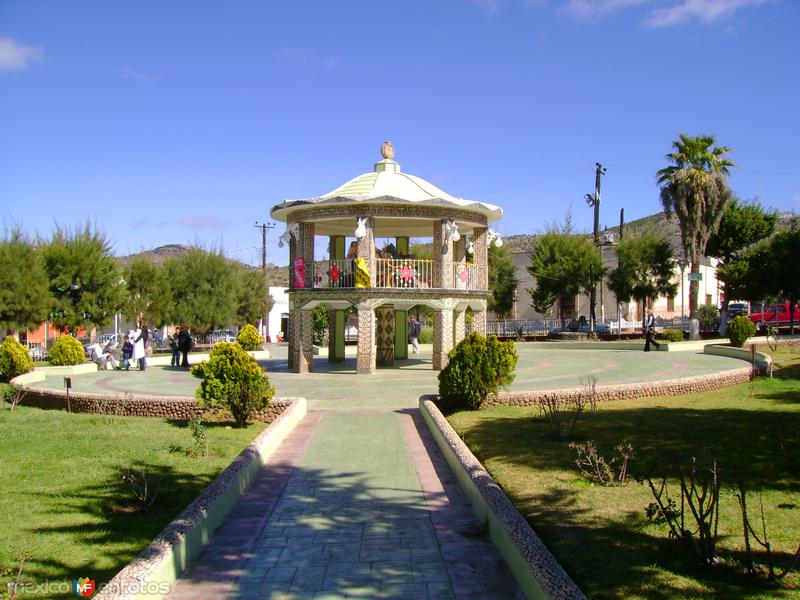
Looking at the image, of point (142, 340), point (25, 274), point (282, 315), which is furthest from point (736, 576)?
point (282, 315)

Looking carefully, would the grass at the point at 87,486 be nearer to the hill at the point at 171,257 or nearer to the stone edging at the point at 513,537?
the stone edging at the point at 513,537

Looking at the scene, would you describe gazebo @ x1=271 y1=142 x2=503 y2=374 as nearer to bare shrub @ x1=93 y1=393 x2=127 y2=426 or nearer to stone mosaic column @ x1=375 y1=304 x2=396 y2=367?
stone mosaic column @ x1=375 y1=304 x2=396 y2=367

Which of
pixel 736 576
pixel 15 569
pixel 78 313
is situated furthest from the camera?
Answer: pixel 78 313

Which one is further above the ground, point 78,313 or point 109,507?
point 78,313

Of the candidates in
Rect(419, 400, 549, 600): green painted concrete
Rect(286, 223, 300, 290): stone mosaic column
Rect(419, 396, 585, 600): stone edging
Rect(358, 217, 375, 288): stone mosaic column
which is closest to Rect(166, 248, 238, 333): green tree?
Rect(286, 223, 300, 290): stone mosaic column

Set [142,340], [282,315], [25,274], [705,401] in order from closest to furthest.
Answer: [705,401]
[142,340]
[25,274]
[282,315]

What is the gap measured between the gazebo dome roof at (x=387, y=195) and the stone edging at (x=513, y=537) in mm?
13767

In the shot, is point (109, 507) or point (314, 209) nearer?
point (109, 507)

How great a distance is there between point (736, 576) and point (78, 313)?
35896mm

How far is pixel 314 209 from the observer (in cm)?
2383

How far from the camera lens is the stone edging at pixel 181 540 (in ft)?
17.2

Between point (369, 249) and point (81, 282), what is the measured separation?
19.9 metres

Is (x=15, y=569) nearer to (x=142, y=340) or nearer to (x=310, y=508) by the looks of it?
(x=310, y=508)

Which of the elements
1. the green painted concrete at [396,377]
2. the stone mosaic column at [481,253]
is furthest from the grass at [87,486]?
the stone mosaic column at [481,253]
